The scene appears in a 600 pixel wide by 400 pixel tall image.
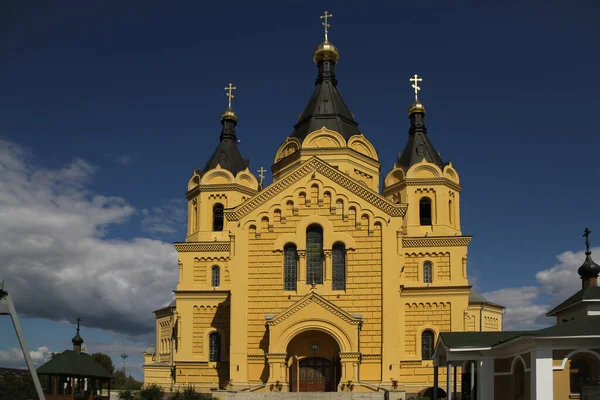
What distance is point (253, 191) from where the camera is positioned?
46.4 meters

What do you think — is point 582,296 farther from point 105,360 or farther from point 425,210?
point 105,360

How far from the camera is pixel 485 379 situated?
2495cm

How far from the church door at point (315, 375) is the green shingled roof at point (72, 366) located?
1094 centimetres

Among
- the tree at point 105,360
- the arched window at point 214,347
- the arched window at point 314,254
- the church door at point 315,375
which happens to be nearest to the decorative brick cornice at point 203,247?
the arched window at point 214,347

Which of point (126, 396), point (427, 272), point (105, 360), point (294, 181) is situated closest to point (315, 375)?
point (126, 396)

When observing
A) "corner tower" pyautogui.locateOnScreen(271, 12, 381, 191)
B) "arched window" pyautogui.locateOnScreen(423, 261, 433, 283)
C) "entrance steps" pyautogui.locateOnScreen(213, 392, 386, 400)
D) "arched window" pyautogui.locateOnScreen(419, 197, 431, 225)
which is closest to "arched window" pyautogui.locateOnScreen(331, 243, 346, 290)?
"corner tower" pyautogui.locateOnScreen(271, 12, 381, 191)

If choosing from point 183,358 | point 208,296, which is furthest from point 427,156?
point 183,358

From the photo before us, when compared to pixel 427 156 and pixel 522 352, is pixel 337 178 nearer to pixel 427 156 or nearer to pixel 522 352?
pixel 427 156

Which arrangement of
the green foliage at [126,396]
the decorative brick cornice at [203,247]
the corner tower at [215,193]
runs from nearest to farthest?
the green foliage at [126,396]
the decorative brick cornice at [203,247]
the corner tower at [215,193]

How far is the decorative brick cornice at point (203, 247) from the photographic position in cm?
4397

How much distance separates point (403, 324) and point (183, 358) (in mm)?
12182

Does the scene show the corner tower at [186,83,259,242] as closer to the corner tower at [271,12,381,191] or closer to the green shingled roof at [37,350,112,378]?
the corner tower at [271,12,381,191]

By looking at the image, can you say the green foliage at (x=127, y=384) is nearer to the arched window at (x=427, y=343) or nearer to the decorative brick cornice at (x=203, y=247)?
the decorative brick cornice at (x=203, y=247)

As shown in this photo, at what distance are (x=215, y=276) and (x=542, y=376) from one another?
26089 millimetres
